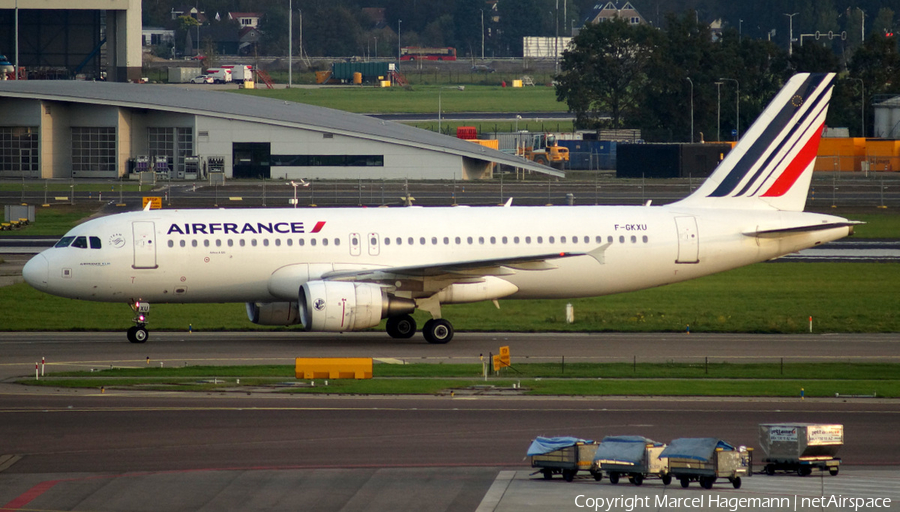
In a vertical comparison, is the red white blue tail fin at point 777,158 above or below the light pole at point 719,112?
below

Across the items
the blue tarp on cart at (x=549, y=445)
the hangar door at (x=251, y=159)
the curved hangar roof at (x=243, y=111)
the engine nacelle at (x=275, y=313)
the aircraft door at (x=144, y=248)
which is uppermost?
the curved hangar roof at (x=243, y=111)

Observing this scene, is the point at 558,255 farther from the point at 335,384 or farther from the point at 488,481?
the point at 488,481

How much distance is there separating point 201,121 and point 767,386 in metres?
71.7

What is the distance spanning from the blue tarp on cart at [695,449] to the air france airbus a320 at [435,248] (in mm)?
15129

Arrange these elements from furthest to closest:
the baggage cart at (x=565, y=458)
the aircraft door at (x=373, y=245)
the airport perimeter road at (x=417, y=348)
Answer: the aircraft door at (x=373, y=245) < the airport perimeter road at (x=417, y=348) < the baggage cart at (x=565, y=458)

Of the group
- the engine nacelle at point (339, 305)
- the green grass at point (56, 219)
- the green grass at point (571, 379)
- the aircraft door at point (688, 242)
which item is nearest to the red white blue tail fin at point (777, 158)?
the aircraft door at point (688, 242)

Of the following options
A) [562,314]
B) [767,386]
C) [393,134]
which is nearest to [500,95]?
[393,134]

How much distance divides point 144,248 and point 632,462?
68.5ft

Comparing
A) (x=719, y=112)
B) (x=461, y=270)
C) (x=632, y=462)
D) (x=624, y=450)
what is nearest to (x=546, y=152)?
(x=719, y=112)

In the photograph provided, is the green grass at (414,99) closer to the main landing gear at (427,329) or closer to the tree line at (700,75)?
the tree line at (700,75)

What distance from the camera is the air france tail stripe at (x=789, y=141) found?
39.0 metres

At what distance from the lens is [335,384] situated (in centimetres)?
2875

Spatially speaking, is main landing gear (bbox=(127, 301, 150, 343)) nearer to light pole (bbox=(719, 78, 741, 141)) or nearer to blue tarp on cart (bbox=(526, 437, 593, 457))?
blue tarp on cart (bbox=(526, 437, 593, 457))

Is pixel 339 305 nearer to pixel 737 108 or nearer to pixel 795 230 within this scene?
pixel 795 230
